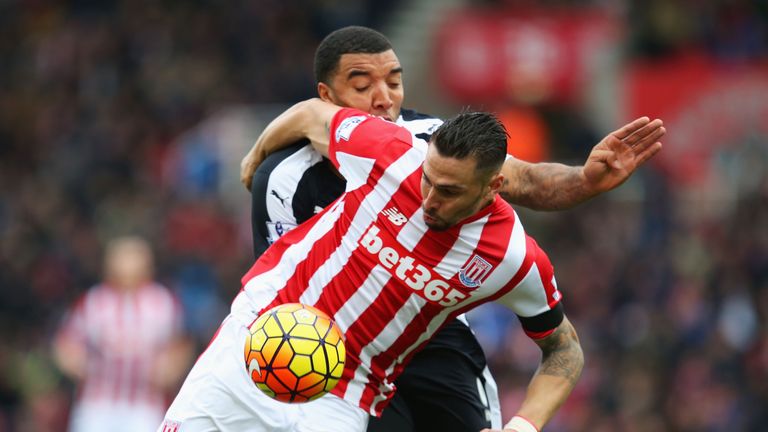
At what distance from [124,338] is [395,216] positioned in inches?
294

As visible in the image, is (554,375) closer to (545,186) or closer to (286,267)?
(545,186)

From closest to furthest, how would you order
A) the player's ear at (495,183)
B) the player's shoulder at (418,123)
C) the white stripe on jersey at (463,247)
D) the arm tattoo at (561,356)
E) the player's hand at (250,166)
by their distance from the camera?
the player's ear at (495,183) → the white stripe on jersey at (463,247) → the arm tattoo at (561,356) → the player's shoulder at (418,123) → the player's hand at (250,166)

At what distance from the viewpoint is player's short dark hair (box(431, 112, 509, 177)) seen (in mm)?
5391

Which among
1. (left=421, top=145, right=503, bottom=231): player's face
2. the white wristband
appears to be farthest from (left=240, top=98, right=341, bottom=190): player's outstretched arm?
the white wristband

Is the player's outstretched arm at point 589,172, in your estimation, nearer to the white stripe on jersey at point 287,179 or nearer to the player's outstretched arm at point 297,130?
the player's outstretched arm at point 297,130

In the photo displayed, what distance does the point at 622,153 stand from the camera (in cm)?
588

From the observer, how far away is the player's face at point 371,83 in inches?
243

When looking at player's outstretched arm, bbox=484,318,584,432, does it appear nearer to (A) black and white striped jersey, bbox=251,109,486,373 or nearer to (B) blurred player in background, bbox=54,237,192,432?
(A) black and white striped jersey, bbox=251,109,486,373

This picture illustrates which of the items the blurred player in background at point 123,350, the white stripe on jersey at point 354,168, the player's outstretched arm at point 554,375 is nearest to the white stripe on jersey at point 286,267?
the white stripe on jersey at point 354,168

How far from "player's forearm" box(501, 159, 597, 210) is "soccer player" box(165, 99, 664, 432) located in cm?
27

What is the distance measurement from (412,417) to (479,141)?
1.52m

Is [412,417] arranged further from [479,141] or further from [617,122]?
[617,122]

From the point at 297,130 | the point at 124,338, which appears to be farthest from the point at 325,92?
the point at 124,338

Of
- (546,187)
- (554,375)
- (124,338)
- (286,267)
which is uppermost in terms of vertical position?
(546,187)
